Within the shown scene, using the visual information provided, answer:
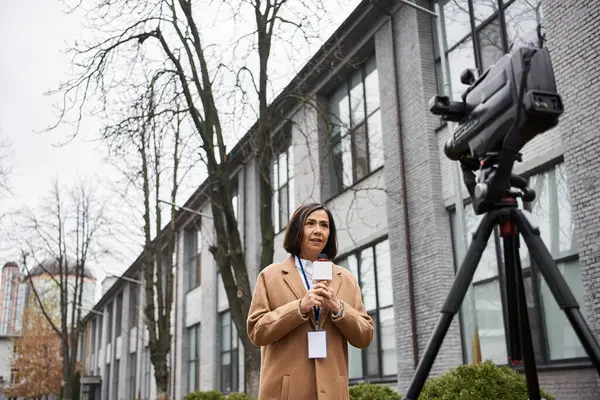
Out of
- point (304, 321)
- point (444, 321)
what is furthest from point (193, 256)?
point (444, 321)

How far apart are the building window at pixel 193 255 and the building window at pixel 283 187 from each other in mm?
9617

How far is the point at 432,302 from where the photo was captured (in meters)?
13.1

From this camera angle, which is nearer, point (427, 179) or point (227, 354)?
A: point (427, 179)

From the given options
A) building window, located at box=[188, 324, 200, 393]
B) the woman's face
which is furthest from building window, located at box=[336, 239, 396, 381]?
building window, located at box=[188, 324, 200, 393]

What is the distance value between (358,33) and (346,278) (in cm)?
1413

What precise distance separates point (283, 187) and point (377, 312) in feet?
26.7

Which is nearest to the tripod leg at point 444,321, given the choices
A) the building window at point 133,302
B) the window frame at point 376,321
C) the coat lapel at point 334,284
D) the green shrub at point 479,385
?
the coat lapel at point 334,284

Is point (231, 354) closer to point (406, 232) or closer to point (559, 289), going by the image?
point (406, 232)

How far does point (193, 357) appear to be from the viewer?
103 ft

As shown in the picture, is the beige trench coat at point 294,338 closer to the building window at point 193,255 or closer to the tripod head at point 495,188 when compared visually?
the tripod head at point 495,188

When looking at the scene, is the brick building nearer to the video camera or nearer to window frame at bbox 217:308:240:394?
the video camera

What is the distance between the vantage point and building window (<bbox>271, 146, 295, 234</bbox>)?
21.9 m

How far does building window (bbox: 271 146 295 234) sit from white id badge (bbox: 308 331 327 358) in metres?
18.0

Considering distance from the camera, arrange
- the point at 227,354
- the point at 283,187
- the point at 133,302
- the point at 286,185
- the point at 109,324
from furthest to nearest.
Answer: the point at 109,324, the point at 133,302, the point at 227,354, the point at 283,187, the point at 286,185
